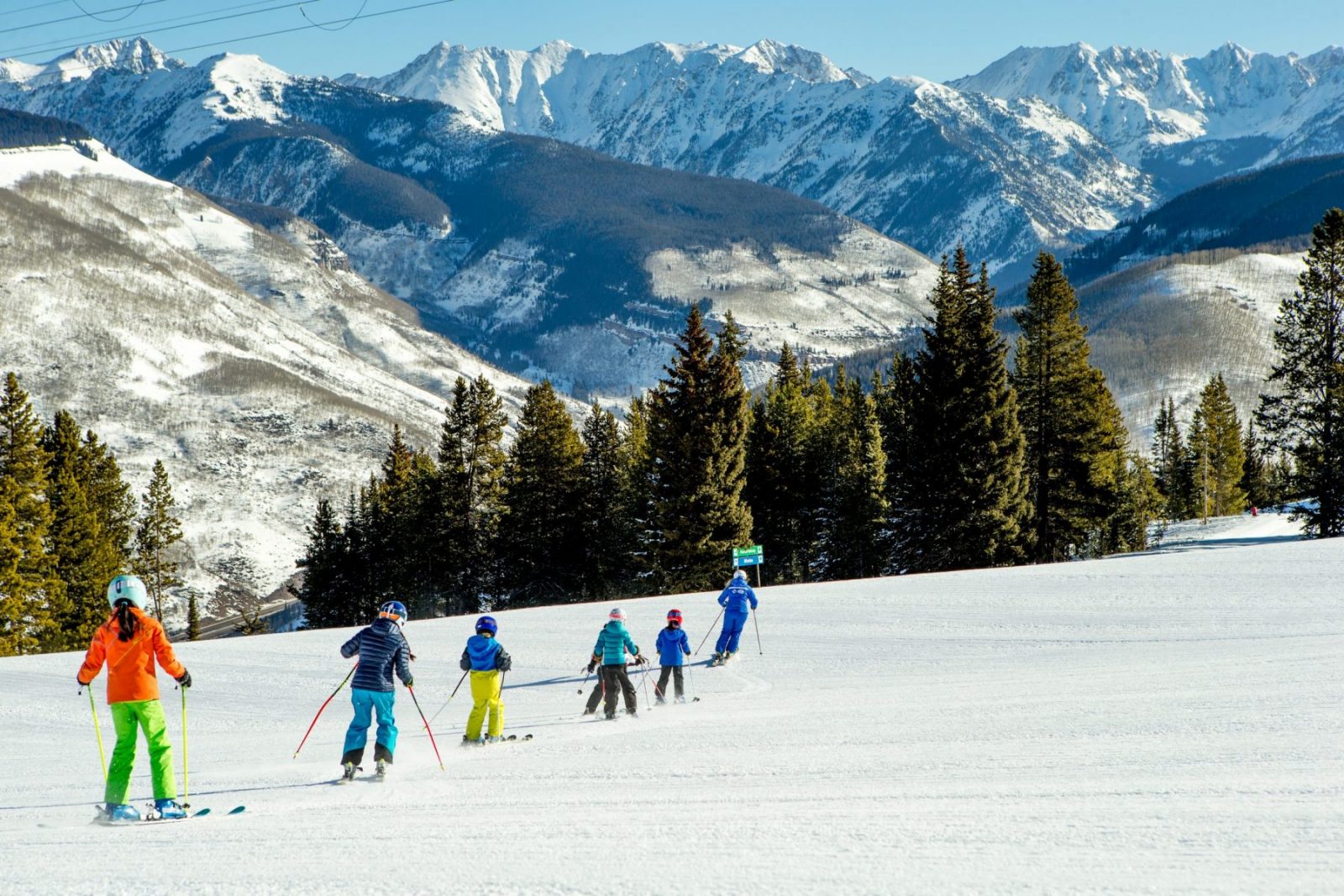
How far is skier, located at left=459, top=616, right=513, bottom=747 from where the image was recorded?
539 inches

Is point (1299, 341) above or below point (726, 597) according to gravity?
above

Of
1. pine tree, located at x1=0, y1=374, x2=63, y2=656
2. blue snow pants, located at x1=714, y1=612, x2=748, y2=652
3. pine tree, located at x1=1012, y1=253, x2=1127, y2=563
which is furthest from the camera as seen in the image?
pine tree, located at x1=1012, y1=253, x2=1127, y2=563

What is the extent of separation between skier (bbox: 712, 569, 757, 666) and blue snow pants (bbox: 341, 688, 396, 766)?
8.34 meters

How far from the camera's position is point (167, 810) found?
9930 mm

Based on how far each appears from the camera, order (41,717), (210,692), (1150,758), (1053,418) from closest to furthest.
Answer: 1. (1150,758)
2. (41,717)
3. (210,692)
4. (1053,418)

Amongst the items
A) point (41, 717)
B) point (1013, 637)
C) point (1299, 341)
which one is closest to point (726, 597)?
point (1013, 637)

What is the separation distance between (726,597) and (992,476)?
777 inches

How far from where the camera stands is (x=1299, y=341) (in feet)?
125

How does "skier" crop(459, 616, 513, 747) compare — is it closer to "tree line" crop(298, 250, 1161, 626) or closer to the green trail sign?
the green trail sign

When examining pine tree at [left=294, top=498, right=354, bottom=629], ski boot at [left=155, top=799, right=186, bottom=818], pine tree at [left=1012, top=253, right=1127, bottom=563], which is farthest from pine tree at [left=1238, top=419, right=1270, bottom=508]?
ski boot at [left=155, top=799, right=186, bottom=818]

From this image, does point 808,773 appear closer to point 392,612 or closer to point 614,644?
point 392,612

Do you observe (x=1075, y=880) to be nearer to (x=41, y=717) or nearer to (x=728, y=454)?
(x=41, y=717)

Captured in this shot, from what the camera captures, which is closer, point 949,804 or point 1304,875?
point 1304,875

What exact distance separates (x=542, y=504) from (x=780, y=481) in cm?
1087
